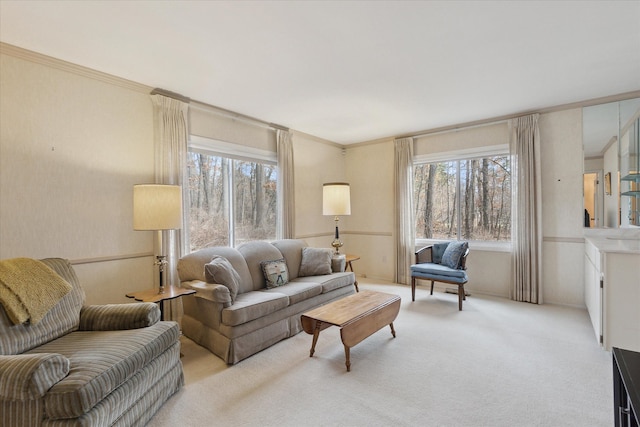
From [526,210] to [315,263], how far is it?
118 inches

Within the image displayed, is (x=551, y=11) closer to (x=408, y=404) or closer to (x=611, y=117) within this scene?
(x=611, y=117)

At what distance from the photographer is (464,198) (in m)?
5.02

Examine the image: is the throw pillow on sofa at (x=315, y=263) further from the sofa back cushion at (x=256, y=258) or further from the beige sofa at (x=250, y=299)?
the sofa back cushion at (x=256, y=258)

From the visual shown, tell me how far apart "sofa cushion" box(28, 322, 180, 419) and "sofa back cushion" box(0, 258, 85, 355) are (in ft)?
0.17

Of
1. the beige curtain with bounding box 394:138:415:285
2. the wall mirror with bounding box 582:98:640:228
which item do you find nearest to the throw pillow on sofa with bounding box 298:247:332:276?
the beige curtain with bounding box 394:138:415:285

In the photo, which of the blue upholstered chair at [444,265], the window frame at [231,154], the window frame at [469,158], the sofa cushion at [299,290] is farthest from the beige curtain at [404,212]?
the sofa cushion at [299,290]

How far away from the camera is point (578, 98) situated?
12.5ft

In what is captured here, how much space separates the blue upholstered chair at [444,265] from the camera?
4.02m

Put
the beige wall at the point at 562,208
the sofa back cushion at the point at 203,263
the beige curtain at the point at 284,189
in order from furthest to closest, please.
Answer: the beige curtain at the point at 284,189
the beige wall at the point at 562,208
the sofa back cushion at the point at 203,263

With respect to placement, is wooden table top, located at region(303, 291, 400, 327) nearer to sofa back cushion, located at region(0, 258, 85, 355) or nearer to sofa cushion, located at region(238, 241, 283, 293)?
sofa cushion, located at region(238, 241, 283, 293)

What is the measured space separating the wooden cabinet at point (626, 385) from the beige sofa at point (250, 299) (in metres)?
2.37

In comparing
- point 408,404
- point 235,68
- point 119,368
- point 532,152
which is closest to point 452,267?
point 532,152

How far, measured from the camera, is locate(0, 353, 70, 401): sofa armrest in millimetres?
1397

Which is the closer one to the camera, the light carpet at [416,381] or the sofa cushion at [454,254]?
the light carpet at [416,381]
